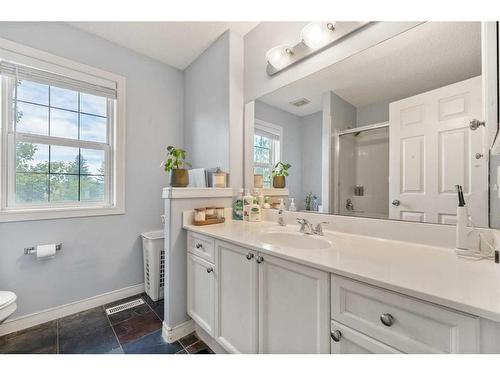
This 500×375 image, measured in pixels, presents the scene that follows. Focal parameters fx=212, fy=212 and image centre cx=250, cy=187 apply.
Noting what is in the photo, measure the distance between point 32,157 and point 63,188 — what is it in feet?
1.01

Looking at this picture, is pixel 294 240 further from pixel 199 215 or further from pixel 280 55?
pixel 280 55

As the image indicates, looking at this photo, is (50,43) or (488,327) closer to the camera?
(488,327)

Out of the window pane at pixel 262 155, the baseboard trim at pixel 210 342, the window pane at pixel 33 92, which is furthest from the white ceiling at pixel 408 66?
the window pane at pixel 33 92

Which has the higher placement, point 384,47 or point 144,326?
point 384,47

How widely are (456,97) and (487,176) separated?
0.36 meters

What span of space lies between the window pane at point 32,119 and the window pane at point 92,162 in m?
0.30

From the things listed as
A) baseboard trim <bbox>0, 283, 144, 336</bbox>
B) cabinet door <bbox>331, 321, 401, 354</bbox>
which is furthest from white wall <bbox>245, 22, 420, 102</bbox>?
baseboard trim <bbox>0, 283, 144, 336</bbox>

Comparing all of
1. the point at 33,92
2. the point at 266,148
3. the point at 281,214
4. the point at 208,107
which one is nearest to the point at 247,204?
the point at 281,214

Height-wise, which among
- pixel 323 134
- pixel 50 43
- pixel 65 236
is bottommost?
pixel 65 236

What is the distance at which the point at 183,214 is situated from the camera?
4.91 feet

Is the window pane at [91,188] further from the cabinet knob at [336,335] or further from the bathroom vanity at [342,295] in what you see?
the cabinet knob at [336,335]

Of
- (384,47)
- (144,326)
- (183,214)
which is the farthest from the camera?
(144,326)
